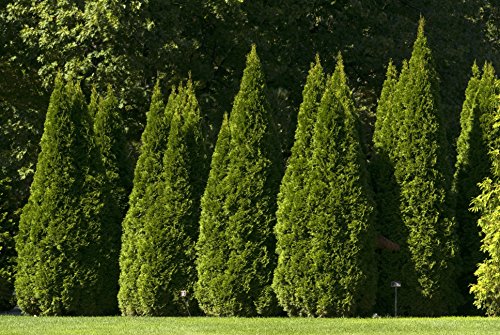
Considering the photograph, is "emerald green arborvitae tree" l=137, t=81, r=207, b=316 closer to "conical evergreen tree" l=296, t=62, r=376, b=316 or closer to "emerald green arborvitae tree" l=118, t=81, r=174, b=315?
"emerald green arborvitae tree" l=118, t=81, r=174, b=315

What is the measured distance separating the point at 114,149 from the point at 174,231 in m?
2.85

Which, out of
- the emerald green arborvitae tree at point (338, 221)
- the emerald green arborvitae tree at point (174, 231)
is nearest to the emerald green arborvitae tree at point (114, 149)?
the emerald green arborvitae tree at point (174, 231)

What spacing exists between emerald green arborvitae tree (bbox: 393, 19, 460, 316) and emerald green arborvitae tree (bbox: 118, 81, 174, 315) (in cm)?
479

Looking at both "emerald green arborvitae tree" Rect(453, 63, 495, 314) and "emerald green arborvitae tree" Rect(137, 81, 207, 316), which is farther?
"emerald green arborvitae tree" Rect(453, 63, 495, 314)

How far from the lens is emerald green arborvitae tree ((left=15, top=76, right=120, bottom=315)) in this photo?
64.2 feet

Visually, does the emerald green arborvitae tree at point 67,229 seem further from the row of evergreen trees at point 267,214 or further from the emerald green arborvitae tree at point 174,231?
the emerald green arborvitae tree at point 174,231

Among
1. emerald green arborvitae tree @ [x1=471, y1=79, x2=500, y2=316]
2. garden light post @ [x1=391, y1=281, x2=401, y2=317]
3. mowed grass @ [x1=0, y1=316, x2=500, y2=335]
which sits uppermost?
emerald green arborvitae tree @ [x1=471, y1=79, x2=500, y2=316]

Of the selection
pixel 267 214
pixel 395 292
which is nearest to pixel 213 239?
pixel 267 214

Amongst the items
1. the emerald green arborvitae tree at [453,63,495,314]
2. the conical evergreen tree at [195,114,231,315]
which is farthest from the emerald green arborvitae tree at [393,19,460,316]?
the conical evergreen tree at [195,114,231,315]

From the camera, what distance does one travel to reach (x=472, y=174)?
20.3 meters

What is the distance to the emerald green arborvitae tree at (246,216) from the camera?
744 inches

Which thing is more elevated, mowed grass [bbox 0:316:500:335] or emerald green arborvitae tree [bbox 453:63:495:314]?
emerald green arborvitae tree [bbox 453:63:495:314]

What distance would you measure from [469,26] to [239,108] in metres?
13.4

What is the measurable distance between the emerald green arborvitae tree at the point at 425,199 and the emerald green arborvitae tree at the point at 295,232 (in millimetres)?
2043
